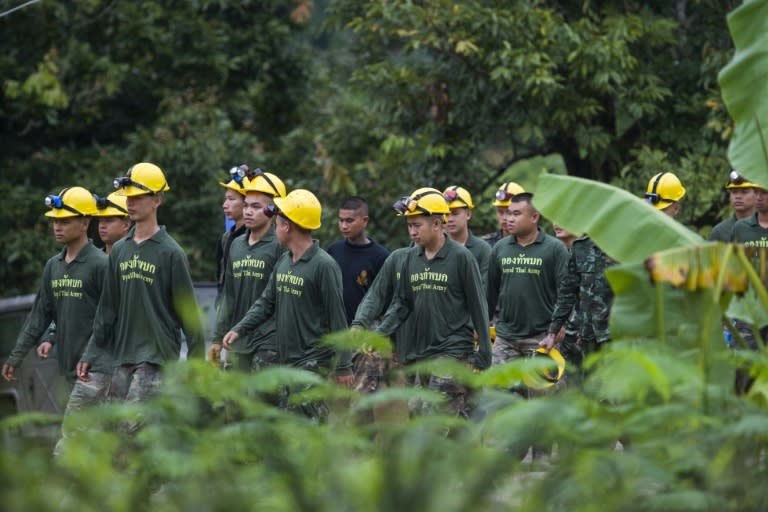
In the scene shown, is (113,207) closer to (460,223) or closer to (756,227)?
(460,223)

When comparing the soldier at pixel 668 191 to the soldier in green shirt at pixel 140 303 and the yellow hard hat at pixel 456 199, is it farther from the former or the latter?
the soldier in green shirt at pixel 140 303

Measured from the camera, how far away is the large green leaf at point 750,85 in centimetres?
799

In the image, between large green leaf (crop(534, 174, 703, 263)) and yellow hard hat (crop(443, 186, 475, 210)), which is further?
yellow hard hat (crop(443, 186, 475, 210))

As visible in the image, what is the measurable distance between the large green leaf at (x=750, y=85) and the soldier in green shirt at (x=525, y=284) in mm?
3919

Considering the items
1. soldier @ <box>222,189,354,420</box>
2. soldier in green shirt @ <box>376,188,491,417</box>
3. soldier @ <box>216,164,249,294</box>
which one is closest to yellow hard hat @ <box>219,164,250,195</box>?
soldier @ <box>216,164,249,294</box>

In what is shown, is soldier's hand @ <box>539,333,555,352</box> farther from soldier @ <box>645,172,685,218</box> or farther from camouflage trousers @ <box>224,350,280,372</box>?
camouflage trousers @ <box>224,350,280,372</box>

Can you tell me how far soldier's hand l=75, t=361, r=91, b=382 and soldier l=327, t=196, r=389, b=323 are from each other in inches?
124

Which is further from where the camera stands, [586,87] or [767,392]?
[586,87]

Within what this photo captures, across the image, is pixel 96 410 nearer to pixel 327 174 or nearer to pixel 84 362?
pixel 84 362

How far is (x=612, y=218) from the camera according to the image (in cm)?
762

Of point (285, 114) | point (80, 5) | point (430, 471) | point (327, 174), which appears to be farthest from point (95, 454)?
point (285, 114)

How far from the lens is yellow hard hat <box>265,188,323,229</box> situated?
11.2m

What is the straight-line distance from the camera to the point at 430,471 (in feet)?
14.0

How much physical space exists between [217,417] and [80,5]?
1685cm
